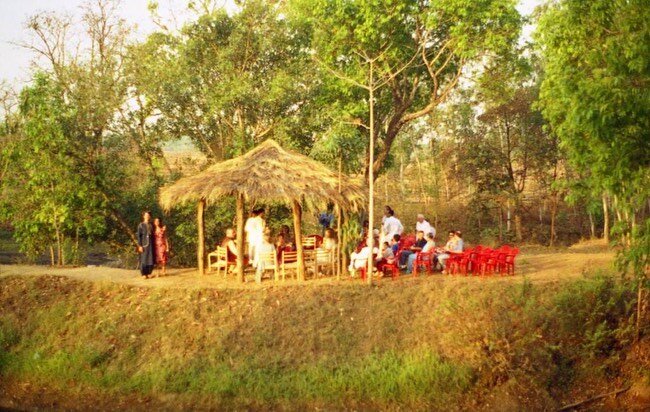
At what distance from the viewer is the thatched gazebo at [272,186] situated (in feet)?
45.4

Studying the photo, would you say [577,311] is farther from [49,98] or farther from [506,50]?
[49,98]

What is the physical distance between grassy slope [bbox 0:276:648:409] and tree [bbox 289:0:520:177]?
6.07 metres

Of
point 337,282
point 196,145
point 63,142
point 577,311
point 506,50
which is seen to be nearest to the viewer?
point 577,311

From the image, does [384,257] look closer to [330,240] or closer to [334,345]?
[330,240]

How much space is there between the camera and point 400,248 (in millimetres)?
15641

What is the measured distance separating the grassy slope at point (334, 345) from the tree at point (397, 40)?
19.9 ft

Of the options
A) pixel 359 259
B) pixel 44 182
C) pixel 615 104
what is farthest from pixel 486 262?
pixel 44 182

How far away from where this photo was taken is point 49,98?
17.6m

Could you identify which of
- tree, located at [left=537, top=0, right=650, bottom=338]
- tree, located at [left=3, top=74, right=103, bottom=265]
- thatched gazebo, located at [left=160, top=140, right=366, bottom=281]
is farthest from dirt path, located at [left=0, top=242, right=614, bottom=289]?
tree, located at [left=537, top=0, right=650, bottom=338]

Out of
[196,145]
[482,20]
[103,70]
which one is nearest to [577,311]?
[482,20]

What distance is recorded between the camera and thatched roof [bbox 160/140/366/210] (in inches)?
544

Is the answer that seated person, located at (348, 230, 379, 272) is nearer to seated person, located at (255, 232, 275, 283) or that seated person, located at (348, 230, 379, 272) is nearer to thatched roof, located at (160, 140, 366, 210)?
thatched roof, located at (160, 140, 366, 210)

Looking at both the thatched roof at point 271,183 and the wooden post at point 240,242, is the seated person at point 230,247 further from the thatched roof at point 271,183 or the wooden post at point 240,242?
the thatched roof at point 271,183

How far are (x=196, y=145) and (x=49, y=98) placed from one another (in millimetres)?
4718
